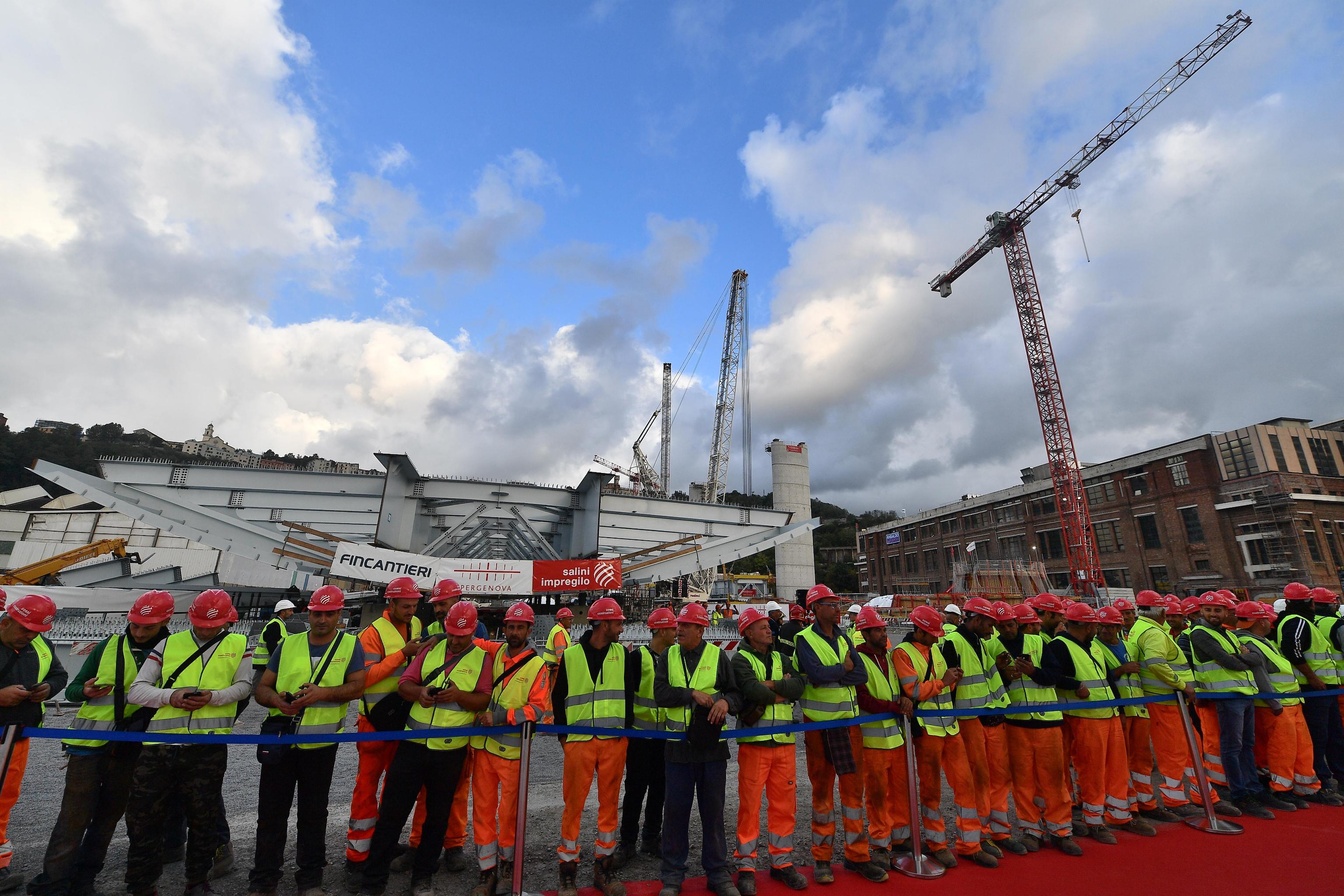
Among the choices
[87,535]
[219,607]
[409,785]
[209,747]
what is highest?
[87,535]

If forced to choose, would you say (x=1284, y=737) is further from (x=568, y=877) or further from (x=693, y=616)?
(x=568, y=877)

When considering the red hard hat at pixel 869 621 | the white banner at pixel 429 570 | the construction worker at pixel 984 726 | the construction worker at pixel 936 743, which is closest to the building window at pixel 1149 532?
the white banner at pixel 429 570

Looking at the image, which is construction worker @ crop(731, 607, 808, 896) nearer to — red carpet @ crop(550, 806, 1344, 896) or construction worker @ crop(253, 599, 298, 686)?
red carpet @ crop(550, 806, 1344, 896)

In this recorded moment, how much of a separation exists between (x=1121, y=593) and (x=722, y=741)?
43.2m

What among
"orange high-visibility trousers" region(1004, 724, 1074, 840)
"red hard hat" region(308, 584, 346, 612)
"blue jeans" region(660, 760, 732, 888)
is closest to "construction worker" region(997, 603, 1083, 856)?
"orange high-visibility trousers" region(1004, 724, 1074, 840)

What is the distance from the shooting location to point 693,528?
67.1 feet

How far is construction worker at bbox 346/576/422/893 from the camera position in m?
4.05

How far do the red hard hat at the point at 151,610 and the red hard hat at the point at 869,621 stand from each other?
484 cm

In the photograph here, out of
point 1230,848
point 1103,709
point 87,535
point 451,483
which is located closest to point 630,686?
point 1103,709

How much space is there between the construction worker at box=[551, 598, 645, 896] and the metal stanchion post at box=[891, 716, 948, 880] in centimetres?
185

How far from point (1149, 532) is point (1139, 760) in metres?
47.2

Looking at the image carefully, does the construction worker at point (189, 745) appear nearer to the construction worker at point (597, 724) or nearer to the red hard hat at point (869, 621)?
the construction worker at point (597, 724)

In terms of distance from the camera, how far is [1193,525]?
3912cm

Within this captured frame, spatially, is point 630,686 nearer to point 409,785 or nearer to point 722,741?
point 722,741
